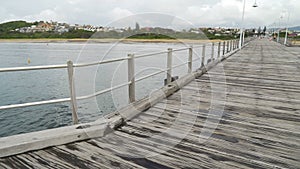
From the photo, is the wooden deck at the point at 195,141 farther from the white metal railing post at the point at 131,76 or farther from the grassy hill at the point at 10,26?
the grassy hill at the point at 10,26

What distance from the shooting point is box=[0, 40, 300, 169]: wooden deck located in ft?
7.35

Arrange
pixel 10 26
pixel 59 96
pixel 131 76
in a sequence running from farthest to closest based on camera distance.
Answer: pixel 10 26 < pixel 59 96 < pixel 131 76

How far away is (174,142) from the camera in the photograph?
2.63 m

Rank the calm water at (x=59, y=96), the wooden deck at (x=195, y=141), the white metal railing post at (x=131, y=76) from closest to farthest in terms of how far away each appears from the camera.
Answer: the wooden deck at (x=195, y=141) < the white metal railing post at (x=131, y=76) < the calm water at (x=59, y=96)

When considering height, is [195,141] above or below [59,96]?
above

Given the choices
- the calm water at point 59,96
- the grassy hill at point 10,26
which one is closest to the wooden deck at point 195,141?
the calm water at point 59,96

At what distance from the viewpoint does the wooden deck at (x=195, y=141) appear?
2.24 m

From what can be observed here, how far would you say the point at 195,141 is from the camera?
2.66 m

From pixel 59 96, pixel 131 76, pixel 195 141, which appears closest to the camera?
pixel 195 141

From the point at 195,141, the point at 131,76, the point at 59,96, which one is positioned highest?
the point at 131,76

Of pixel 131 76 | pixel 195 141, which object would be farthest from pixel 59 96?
pixel 195 141

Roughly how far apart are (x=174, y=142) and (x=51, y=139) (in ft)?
4.30

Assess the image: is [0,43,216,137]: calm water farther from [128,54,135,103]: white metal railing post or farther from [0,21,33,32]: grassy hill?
[0,21,33,32]: grassy hill

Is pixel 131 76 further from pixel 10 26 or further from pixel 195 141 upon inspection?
pixel 10 26
